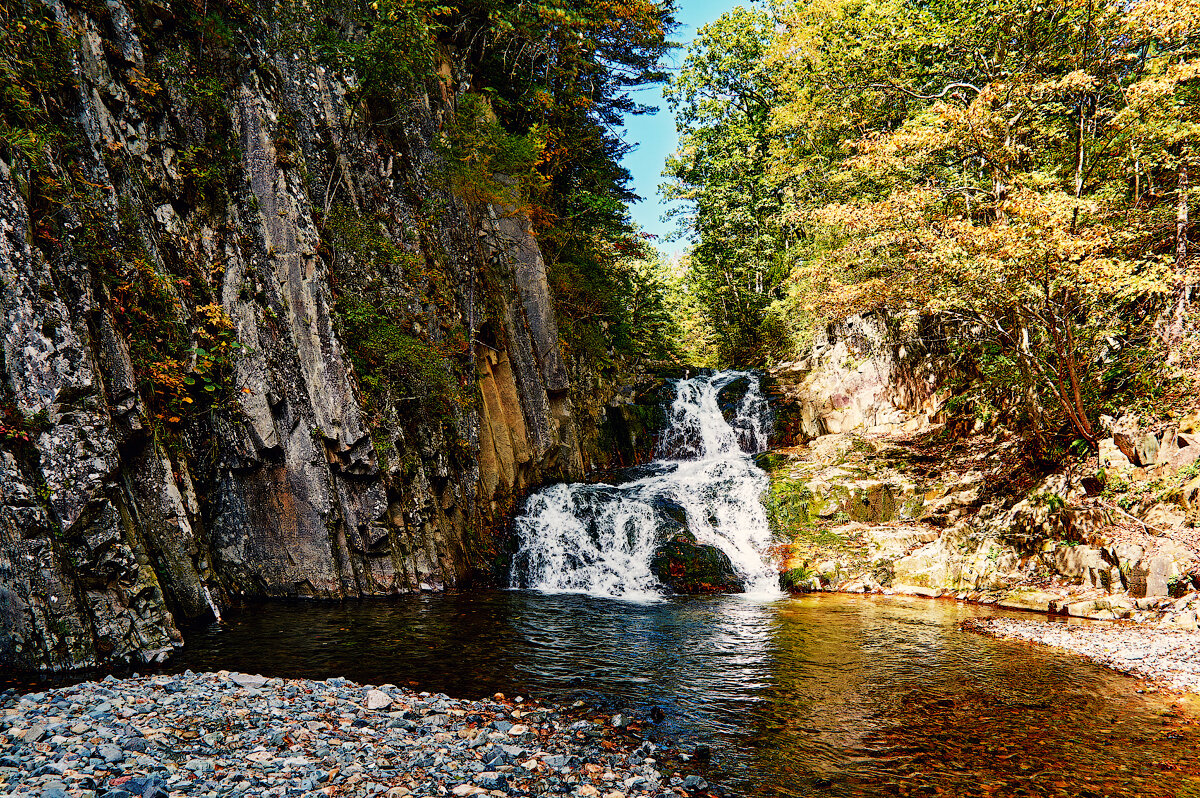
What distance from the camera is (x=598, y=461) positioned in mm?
23578

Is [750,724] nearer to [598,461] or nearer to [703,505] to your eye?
[703,505]

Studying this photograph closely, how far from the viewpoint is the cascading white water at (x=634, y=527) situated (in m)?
15.8

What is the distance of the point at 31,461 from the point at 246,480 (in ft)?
15.0

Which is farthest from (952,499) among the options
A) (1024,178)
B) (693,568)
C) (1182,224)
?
(1024,178)

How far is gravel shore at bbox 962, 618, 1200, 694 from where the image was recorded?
307 inches

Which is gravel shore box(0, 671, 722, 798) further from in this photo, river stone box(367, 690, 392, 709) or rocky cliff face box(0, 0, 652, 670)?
rocky cliff face box(0, 0, 652, 670)

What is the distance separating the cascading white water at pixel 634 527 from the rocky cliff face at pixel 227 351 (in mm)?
1176

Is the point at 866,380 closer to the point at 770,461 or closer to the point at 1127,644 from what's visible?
the point at 770,461

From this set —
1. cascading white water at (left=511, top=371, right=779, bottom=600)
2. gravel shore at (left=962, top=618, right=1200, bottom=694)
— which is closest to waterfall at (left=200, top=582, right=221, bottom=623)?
cascading white water at (left=511, top=371, right=779, bottom=600)

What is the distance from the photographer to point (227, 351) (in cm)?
1146

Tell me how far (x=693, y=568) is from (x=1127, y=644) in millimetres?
8818

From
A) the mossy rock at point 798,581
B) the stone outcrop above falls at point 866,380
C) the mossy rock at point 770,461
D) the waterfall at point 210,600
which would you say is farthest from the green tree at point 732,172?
the waterfall at point 210,600

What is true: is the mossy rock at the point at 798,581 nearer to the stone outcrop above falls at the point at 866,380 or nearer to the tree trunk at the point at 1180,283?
the stone outcrop above falls at the point at 866,380

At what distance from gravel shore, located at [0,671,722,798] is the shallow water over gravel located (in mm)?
894
